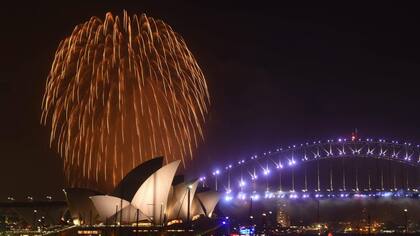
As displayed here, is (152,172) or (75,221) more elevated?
(152,172)

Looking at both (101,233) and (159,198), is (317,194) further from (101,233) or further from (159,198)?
(101,233)

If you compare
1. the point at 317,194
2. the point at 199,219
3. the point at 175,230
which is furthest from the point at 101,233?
the point at 317,194

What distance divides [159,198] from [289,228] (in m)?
60.6

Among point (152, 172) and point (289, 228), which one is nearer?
point (152, 172)

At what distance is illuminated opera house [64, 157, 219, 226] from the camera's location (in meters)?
79.1

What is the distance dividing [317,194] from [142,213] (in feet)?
238

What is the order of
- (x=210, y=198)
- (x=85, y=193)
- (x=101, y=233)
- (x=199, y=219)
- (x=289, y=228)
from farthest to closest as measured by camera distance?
(x=289, y=228)
(x=210, y=198)
(x=199, y=219)
(x=85, y=193)
(x=101, y=233)

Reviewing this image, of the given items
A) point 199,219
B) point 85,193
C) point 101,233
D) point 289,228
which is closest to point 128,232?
point 101,233

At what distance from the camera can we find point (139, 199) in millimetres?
80250

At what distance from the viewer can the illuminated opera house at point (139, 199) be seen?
79.1m

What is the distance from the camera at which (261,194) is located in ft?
496

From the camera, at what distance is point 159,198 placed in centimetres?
8194

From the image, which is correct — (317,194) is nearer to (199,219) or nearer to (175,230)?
(199,219)

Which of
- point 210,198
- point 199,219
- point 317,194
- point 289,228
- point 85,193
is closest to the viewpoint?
point 85,193
